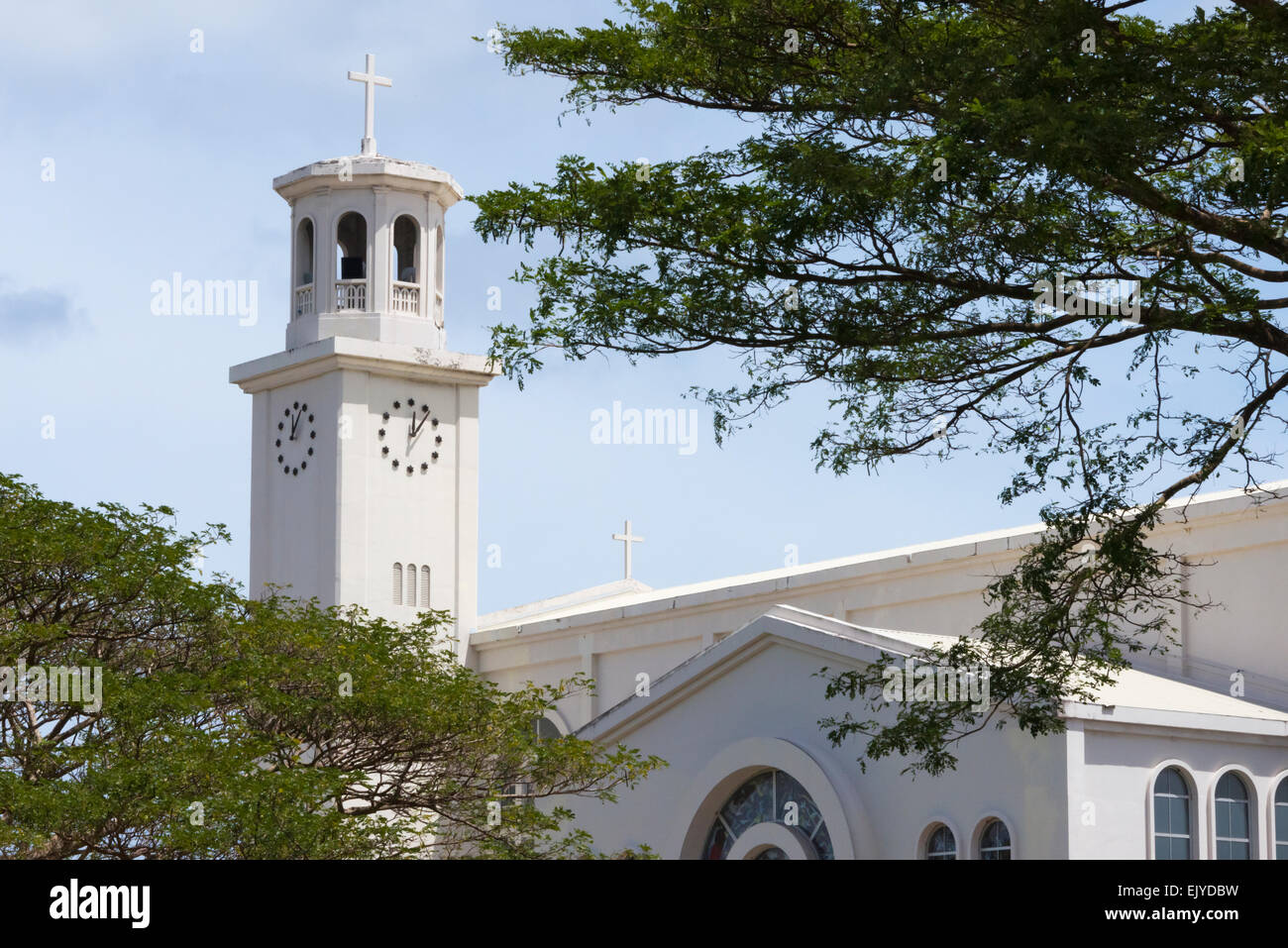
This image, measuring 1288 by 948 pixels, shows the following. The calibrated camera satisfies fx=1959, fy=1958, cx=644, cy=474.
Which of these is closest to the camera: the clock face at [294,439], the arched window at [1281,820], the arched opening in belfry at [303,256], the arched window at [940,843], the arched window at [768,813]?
the arched window at [940,843]

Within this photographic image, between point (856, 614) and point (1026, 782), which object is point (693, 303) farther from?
point (856, 614)

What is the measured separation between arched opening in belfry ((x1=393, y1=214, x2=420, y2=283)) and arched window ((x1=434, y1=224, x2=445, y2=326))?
0.47m

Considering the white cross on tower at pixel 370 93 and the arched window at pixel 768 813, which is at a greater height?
the white cross on tower at pixel 370 93

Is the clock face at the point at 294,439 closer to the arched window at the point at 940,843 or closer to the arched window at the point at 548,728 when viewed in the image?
the arched window at the point at 548,728

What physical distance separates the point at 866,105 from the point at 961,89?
731mm

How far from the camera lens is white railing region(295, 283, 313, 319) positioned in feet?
138

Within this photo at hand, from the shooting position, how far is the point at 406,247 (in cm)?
4212

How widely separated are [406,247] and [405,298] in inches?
44.3

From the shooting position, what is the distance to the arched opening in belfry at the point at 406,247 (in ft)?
137

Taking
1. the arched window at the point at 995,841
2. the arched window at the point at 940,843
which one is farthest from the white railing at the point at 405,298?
the arched window at the point at 995,841

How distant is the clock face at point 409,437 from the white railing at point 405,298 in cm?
198

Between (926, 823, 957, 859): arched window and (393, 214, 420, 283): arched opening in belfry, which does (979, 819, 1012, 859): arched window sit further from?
(393, 214, 420, 283): arched opening in belfry

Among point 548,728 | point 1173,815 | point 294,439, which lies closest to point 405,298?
point 294,439

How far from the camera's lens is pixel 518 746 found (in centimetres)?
2242
